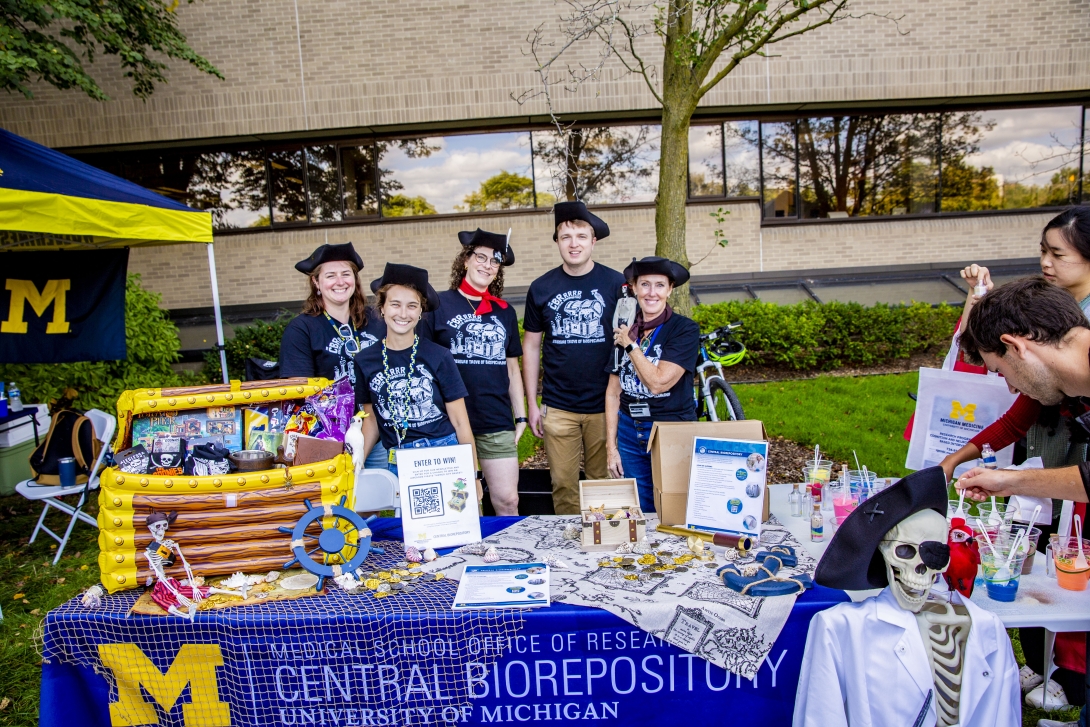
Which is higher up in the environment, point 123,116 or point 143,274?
point 123,116

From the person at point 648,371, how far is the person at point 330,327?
1.22m

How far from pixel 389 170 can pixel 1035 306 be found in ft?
34.1

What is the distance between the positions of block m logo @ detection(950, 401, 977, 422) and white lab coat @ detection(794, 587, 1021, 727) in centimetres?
118

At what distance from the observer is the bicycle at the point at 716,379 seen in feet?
16.0

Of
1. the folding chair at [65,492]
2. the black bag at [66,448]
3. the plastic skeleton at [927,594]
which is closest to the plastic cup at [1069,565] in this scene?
the plastic skeleton at [927,594]

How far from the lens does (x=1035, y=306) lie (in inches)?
78.5

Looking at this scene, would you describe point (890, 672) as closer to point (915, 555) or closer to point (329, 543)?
point (915, 555)

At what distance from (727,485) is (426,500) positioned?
1.15 meters

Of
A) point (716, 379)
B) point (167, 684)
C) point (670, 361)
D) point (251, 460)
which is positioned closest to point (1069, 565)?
point (670, 361)

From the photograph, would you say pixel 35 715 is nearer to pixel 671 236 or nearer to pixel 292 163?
pixel 671 236

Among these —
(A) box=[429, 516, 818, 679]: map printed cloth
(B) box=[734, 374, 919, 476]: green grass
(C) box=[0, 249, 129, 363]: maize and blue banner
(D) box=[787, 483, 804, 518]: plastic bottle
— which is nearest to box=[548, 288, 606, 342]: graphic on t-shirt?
(D) box=[787, 483, 804, 518]: plastic bottle

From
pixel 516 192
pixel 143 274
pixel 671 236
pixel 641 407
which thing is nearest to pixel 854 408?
pixel 671 236

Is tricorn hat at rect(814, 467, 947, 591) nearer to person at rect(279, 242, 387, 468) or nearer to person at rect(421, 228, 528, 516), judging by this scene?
person at rect(421, 228, 528, 516)

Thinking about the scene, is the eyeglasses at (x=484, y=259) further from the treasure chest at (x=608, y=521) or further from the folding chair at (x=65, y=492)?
the folding chair at (x=65, y=492)
